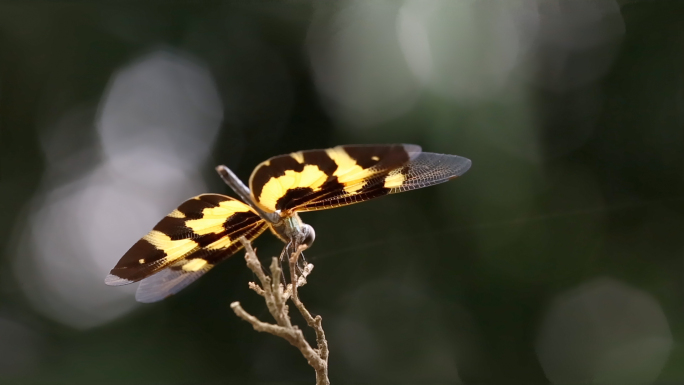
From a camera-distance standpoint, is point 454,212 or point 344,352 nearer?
point 454,212

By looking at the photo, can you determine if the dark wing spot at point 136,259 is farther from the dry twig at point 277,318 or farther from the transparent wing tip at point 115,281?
the dry twig at point 277,318

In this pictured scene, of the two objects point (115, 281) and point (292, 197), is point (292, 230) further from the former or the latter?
point (115, 281)

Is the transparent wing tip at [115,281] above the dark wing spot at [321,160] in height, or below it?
below

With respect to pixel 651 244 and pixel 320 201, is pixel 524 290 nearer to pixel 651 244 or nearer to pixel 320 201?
pixel 651 244

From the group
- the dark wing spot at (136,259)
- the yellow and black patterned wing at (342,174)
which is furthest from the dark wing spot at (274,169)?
the dark wing spot at (136,259)

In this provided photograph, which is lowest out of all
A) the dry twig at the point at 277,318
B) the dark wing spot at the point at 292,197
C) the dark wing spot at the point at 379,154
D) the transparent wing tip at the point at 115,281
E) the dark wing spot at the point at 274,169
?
the dry twig at the point at 277,318

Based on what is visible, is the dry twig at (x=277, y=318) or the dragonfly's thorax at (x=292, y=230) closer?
the dry twig at (x=277, y=318)

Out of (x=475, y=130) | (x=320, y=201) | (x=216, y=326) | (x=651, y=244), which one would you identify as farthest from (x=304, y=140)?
(x=651, y=244)

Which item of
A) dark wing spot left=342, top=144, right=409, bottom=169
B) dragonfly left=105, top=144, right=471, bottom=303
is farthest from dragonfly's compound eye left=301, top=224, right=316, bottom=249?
dark wing spot left=342, top=144, right=409, bottom=169
